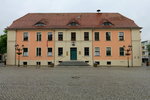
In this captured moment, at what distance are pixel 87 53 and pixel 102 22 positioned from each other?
26.0ft

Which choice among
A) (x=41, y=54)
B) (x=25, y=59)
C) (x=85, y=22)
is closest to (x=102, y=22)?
(x=85, y=22)

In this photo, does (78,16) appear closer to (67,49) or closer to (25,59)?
(67,49)

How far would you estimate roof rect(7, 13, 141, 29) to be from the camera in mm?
34000

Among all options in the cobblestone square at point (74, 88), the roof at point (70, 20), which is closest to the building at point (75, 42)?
the roof at point (70, 20)

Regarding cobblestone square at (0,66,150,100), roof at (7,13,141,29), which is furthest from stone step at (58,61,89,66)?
cobblestone square at (0,66,150,100)

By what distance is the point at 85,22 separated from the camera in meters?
35.2

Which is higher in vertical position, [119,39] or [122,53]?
[119,39]

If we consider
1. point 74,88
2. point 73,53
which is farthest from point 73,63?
point 74,88

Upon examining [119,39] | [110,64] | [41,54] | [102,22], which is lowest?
[110,64]

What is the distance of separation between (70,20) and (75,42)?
5.65m

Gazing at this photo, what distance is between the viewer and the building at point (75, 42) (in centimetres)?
3312

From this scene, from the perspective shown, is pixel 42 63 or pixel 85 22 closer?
pixel 42 63

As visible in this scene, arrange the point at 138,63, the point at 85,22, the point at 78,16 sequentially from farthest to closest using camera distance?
the point at 78,16, the point at 85,22, the point at 138,63

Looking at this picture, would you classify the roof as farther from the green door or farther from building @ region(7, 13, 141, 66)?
the green door
